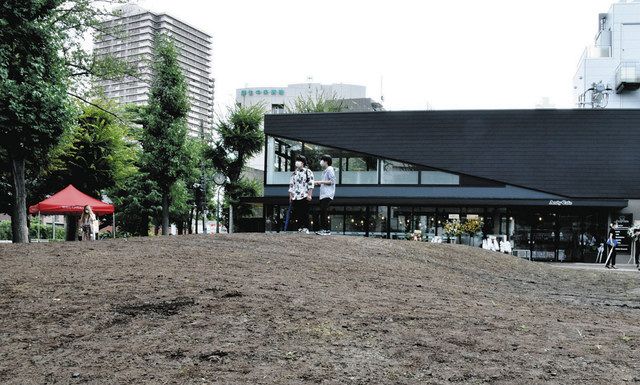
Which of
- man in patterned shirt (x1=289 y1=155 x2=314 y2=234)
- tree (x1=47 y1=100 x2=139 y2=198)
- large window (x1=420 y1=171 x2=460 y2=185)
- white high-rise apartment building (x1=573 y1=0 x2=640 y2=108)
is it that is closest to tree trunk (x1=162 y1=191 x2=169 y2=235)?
tree (x1=47 y1=100 x2=139 y2=198)

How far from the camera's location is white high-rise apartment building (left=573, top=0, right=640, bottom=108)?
49.6 metres

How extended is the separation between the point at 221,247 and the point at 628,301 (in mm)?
6825

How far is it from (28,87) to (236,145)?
2739 cm

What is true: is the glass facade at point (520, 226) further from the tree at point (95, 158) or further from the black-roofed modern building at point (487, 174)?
the tree at point (95, 158)

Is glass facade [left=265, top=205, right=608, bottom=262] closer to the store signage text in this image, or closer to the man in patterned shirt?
the store signage text

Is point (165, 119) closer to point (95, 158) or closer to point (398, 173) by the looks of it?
point (95, 158)

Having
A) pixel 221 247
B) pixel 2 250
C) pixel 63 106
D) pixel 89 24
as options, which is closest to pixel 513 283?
pixel 221 247

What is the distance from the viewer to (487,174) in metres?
30.1

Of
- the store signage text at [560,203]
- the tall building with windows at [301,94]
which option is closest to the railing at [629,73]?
the store signage text at [560,203]

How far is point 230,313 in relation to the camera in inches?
219

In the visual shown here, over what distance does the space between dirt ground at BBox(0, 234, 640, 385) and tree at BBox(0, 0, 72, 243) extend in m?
4.57

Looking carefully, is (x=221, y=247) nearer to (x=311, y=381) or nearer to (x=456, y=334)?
(x=456, y=334)

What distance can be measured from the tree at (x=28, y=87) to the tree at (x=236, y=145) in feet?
83.5

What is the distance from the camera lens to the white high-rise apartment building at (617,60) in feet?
163
